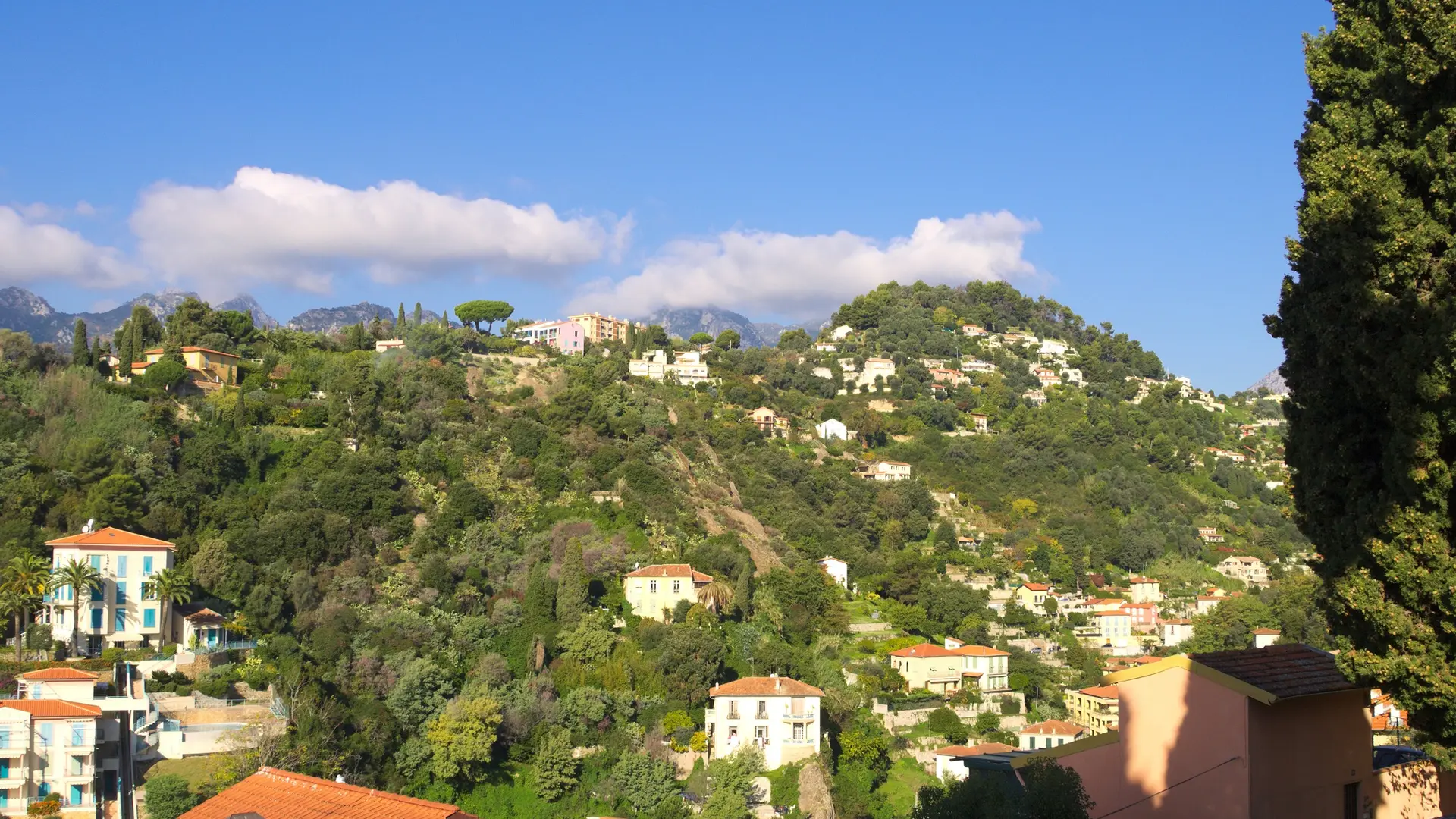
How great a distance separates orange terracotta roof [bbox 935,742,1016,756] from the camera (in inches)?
1454

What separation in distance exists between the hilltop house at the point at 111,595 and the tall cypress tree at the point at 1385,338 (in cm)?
3201

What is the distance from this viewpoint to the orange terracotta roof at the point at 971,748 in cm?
3694

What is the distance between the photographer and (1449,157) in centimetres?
791

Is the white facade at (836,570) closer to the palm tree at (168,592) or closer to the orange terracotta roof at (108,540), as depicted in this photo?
the palm tree at (168,592)

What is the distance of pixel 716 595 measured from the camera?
Result: 41812mm

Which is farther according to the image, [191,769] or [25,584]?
[25,584]

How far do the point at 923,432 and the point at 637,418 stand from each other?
2821cm

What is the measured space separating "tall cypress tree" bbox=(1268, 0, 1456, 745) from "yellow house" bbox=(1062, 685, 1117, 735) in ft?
106

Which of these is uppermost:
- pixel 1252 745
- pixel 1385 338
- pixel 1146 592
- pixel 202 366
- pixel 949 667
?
pixel 202 366

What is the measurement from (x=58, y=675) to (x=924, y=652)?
27.3 meters

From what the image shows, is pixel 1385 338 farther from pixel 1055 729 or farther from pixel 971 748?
pixel 1055 729

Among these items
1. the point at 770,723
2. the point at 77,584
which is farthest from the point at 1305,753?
the point at 77,584

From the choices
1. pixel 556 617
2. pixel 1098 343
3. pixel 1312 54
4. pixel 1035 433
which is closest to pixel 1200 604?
pixel 1035 433

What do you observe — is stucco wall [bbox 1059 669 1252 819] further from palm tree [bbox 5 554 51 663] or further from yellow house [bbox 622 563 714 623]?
yellow house [bbox 622 563 714 623]
